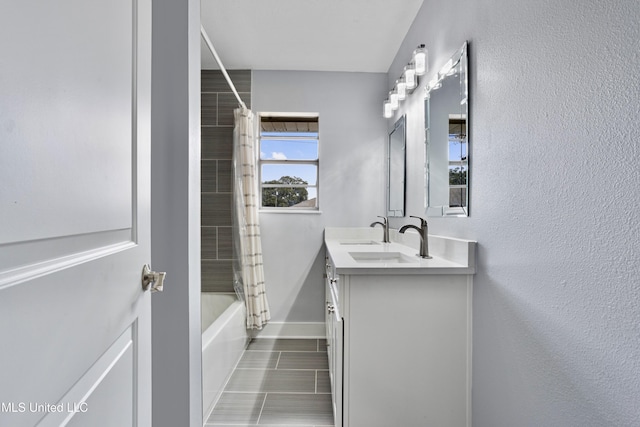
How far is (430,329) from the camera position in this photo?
154cm

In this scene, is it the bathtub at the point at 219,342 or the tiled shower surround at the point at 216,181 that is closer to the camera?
the bathtub at the point at 219,342

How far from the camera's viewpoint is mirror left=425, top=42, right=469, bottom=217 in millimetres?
1638

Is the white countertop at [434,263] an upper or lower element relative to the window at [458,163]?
lower

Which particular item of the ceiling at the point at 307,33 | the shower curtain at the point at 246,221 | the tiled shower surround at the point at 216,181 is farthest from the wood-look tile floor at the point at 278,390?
the ceiling at the point at 307,33

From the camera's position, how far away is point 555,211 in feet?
3.33

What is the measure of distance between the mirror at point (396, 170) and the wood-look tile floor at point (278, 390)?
135 centimetres

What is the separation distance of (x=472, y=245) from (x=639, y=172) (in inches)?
31.1

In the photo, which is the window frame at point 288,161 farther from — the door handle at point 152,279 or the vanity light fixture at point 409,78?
the door handle at point 152,279

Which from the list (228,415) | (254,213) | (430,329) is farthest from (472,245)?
(254,213)

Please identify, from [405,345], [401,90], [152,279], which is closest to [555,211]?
[405,345]

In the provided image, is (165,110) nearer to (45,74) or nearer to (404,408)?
(45,74)

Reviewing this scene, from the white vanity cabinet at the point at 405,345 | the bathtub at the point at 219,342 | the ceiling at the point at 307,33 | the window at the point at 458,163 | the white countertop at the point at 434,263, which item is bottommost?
the bathtub at the point at 219,342

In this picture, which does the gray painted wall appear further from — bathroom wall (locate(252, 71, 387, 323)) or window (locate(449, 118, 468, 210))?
bathroom wall (locate(252, 71, 387, 323))

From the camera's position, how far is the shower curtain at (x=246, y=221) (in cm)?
296
